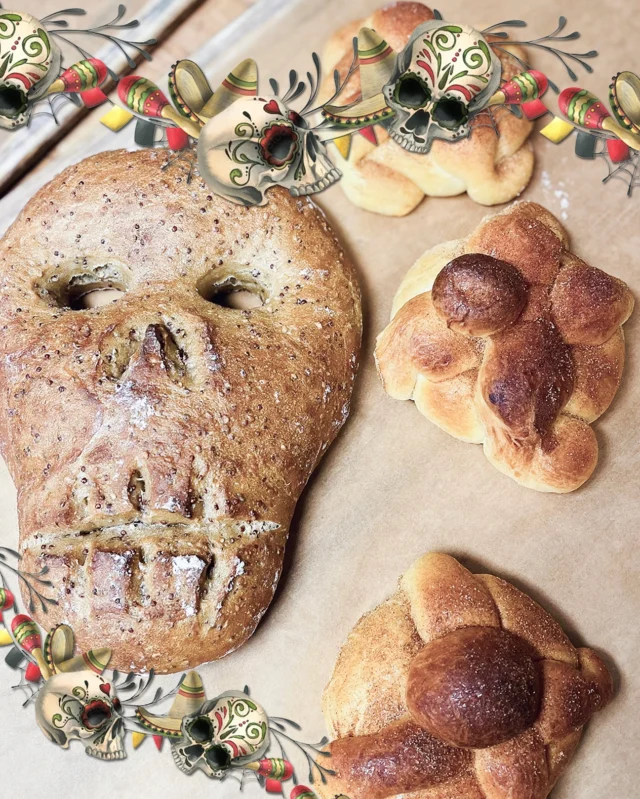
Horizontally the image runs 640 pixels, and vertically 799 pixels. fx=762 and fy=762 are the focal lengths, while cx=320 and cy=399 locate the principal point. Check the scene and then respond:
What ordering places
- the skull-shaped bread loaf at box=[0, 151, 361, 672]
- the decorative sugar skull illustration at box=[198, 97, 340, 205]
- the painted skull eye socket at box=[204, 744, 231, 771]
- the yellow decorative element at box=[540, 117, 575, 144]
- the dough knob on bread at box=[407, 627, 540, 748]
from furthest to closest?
1. the yellow decorative element at box=[540, 117, 575, 144]
2. the decorative sugar skull illustration at box=[198, 97, 340, 205]
3. the painted skull eye socket at box=[204, 744, 231, 771]
4. the skull-shaped bread loaf at box=[0, 151, 361, 672]
5. the dough knob on bread at box=[407, 627, 540, 748]

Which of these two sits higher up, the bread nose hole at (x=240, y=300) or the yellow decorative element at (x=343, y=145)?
the yellow decorative element at (x=343, y=145)

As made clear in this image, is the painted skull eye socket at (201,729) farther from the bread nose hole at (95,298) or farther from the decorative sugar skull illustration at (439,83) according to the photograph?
the decorative sugar skull illustration at (439,83)

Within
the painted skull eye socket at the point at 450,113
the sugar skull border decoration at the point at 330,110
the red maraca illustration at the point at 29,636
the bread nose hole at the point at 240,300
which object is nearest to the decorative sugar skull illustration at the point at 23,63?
the sugar skull border decoration at the point at 330,110

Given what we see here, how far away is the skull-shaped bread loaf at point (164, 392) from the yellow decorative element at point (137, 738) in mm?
229

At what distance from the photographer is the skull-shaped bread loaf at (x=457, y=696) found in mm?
1492

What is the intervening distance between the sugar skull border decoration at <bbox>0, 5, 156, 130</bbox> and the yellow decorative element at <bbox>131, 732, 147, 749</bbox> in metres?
1.53

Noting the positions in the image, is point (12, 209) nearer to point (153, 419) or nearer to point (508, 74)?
point (153, 419)

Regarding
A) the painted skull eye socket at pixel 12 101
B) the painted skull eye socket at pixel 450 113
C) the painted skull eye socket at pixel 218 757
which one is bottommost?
the painted skull eye socket at pixel 218 757

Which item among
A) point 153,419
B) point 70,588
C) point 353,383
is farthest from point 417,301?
point 70,588

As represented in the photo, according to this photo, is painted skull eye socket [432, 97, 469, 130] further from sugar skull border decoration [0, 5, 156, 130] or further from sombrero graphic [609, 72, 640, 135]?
sugar skull border decoration [0, 5, 156, 130]

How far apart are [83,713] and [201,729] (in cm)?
27

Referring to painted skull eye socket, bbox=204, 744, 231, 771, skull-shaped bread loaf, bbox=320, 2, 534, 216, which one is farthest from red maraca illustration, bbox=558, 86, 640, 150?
painted skull eye socket, bbox=204, 744, 231, 771

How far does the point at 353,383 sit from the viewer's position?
188 cm

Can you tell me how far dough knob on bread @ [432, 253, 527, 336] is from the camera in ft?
5.36
